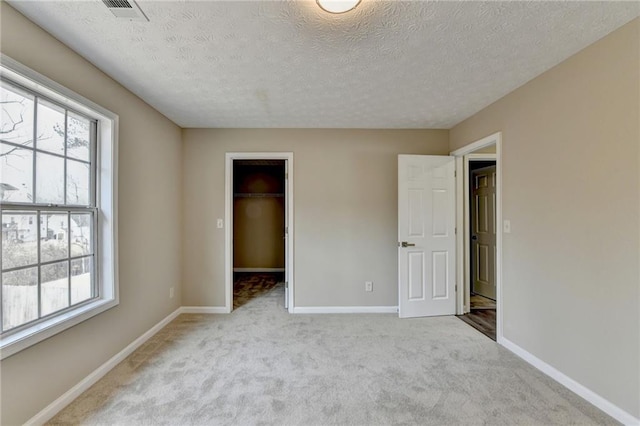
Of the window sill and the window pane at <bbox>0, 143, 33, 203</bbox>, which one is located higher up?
the window pane at <bbox>0, 143, 33, 203</bbox>

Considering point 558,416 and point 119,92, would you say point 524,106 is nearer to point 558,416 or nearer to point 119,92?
point 558,416

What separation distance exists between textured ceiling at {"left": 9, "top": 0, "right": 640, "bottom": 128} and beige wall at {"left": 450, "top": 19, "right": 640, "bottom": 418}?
0.87 ft

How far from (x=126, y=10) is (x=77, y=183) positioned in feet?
4.28

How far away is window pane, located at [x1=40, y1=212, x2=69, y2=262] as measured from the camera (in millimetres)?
1755

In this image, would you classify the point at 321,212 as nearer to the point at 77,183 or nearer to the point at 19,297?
the point at 77,183

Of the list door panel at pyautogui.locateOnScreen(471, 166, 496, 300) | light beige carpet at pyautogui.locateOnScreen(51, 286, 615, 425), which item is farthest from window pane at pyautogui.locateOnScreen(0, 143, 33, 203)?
door panel at pyautogui.locateOnScreen(471, 166, 496, 300)

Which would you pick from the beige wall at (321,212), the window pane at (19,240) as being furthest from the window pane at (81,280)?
the beige wall at (321,212)

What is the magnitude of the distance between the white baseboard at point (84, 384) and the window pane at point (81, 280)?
1.87ft

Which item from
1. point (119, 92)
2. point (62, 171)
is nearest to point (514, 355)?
point (62, 171)

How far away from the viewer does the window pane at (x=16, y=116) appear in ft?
4.98

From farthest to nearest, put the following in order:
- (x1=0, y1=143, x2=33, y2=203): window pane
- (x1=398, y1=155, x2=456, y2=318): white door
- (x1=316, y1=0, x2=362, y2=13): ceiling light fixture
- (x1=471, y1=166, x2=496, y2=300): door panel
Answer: (x1=471, y1=166, x2=496, y2=300): door panel, (x1=398, y1=155, x2=456, y2=318): white door, (x1=0, y1=143, x2=33, y2=203): window pane, (x1=316, y1=0, x2=362, y2=13): ceiling light fixture

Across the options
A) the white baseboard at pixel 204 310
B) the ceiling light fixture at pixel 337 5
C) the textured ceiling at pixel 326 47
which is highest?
the textured ceiling at pixel 326 47

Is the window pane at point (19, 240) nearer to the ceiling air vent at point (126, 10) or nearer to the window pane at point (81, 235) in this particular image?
the window pane at point (81, 235)

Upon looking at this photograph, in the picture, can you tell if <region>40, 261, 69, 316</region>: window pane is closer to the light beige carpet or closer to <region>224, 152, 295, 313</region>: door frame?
the light beige carpet
